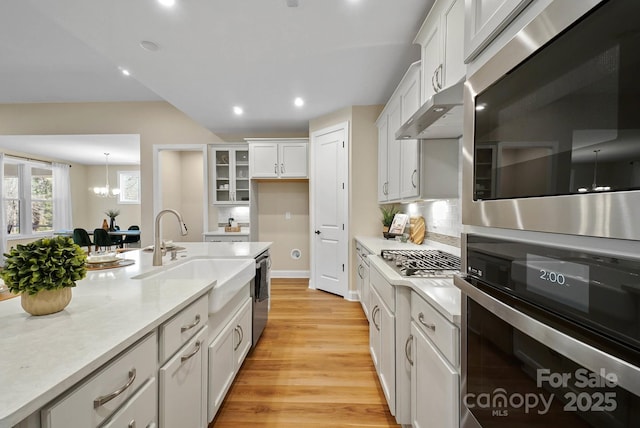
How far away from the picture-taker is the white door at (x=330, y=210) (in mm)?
3896

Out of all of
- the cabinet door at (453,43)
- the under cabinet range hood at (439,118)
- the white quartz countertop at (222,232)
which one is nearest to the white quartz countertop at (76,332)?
the under cabinet range hood at (439,118)

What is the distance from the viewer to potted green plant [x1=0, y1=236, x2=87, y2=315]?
86 centimetres

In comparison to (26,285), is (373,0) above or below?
above

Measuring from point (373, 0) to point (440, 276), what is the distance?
→ 1859 millimetres

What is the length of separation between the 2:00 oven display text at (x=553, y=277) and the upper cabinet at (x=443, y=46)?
1.18 meters

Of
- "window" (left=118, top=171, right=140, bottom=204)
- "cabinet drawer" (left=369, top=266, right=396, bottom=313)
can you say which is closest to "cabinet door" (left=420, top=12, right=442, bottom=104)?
"cabinet drawer" (left=369, top=266, right=396, bottom=313)

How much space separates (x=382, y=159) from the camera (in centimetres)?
344

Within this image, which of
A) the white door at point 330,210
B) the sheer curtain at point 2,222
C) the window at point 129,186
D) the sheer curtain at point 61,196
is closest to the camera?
the white door at point 330,210

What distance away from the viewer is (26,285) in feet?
2.84

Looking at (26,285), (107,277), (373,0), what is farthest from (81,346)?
(373,0)

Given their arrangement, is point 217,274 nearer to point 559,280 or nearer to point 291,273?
point 559,280

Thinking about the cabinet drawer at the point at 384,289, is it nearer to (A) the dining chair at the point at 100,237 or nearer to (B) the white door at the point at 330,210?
(B) the white door at the point at 330,210

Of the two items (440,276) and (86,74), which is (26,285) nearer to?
(440,276)

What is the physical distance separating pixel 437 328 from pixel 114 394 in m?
1.07
